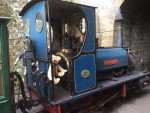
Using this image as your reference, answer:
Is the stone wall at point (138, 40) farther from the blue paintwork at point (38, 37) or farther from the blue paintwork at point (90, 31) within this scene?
the blue paintwork at point (38, 37)

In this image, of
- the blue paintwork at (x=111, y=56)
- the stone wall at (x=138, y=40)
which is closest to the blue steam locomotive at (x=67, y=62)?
the blue paintwork at (x=111, y=56)

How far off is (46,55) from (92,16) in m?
1.37

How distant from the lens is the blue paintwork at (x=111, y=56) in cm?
516

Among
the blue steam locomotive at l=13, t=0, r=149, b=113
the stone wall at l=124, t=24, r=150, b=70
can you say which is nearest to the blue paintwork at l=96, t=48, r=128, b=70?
the blue steam locomotive at l=13, t=0, r=149, b=113

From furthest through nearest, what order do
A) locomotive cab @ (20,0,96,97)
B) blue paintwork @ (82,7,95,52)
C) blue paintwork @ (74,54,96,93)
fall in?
blue paintwork @ (82,7,95,52) < blue paintwork @ (74,54,96,93) < locomotive cab @ (20,0,96,97)

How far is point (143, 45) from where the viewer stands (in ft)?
33.9

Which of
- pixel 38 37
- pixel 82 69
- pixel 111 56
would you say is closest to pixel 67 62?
pixel 82 69

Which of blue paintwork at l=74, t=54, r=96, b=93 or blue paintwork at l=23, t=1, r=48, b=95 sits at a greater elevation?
blue paintwork at l=23, t=1, r=48, b=95

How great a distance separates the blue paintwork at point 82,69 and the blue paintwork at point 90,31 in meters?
0.18

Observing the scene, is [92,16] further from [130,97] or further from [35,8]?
[130,97]

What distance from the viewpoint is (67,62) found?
415 cm

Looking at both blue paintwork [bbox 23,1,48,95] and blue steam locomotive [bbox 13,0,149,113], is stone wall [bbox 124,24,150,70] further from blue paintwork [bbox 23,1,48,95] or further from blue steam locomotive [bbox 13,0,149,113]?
blue paintwork [bbox 23,1,48,95]

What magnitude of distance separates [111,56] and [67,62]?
5.80ft

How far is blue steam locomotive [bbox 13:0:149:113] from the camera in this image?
12.6ft
